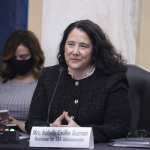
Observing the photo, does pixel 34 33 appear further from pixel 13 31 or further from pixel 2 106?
pixel 2 106

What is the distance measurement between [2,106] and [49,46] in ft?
2.49

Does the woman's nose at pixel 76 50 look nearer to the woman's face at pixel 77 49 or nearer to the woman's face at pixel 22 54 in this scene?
the woman's face at pixel 77 49

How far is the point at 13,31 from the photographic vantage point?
474 centimetres

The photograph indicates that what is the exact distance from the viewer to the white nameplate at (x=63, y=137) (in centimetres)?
269

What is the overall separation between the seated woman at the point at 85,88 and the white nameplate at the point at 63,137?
0.34 meters

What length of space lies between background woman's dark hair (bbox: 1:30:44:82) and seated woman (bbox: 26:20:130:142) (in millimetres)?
884

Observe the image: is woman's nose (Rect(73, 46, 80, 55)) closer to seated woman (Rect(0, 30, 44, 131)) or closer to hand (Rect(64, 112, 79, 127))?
hand (Rect(64, 112, 79, 127))

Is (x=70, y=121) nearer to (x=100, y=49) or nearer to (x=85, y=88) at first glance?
(x=85, y=88)

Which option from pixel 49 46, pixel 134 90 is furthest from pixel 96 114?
pixel 49 46

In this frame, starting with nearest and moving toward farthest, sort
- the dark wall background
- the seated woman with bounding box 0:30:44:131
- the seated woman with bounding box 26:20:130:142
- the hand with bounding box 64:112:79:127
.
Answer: the hand with bounding box 64:112:79:127, the seated woman with bounding box 26:20:130:142, the seated woman with bounding box 0:30:44:131, the dark wall background

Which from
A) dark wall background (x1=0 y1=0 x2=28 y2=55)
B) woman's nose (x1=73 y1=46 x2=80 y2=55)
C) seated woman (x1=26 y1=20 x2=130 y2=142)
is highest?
dark wall background (x1=0 y1=0 x2=28 y2=55)

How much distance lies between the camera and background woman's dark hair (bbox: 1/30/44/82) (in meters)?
4.32

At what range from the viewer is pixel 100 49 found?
333 cm

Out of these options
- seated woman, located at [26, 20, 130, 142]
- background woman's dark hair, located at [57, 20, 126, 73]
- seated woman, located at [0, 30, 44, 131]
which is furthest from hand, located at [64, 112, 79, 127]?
seated woman, located at [0, 30, 44, 131]
